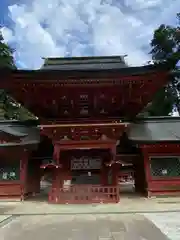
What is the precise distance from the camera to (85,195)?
12.6 m

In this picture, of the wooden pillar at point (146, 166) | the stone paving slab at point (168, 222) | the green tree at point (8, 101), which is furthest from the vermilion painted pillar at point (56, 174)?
the green tree at point (8, 101)

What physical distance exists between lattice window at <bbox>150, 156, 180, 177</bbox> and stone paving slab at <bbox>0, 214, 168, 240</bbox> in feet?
16.3

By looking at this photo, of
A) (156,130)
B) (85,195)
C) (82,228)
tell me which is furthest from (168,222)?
(156,130)

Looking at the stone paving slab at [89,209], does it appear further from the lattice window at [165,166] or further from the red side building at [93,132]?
the lattice window at [165,166]

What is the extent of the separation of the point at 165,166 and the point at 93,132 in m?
4.11

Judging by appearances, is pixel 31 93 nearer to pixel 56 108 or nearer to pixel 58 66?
pixel 56 108

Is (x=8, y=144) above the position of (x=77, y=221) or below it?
above

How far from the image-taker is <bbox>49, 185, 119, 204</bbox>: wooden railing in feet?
40.9

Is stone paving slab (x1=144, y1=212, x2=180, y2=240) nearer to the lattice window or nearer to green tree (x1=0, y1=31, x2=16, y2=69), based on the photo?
the lattice window

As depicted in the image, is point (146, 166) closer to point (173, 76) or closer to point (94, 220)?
point (94, 220)

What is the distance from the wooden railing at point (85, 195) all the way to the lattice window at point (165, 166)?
251 centimetres

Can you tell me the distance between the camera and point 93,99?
13508 mm

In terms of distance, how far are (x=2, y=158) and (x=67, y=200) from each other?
427 cm

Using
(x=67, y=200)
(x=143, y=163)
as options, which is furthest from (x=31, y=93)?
(x=143, y=163)
